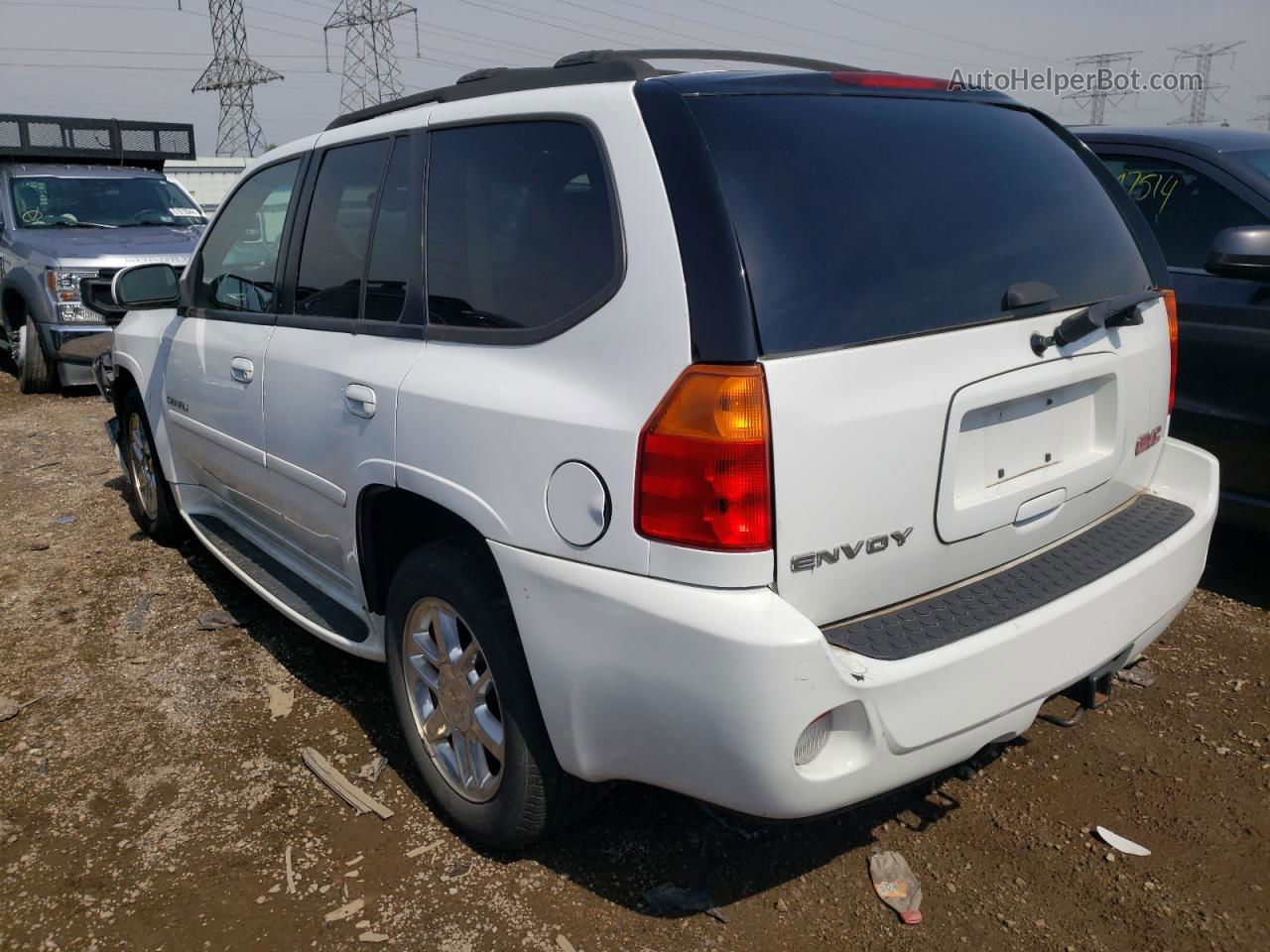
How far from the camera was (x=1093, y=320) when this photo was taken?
7.84ft

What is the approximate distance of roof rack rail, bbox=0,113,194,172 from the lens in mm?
10828

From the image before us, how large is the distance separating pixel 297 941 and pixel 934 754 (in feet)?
5.13

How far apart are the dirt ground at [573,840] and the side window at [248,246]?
4.54 ft

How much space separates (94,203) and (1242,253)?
1002cm

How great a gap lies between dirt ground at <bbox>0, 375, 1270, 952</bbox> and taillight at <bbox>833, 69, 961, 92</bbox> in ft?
5.57

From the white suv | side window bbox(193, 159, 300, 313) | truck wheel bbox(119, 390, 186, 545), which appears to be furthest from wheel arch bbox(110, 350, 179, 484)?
the white suv

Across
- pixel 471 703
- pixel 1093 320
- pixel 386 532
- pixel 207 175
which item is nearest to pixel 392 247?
pixel 386 532

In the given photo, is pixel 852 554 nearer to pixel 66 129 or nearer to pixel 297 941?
pixel 297 941

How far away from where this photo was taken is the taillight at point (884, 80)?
2404 millimetres

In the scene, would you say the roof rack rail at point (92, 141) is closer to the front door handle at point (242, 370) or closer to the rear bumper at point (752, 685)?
the front door handle at point (242, 370)

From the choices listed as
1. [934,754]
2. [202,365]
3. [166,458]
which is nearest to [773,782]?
[934,754]

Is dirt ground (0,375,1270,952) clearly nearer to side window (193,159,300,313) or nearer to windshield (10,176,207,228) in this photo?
side window (193,159,300,313)

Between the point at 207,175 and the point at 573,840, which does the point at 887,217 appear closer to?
the point at 573,840

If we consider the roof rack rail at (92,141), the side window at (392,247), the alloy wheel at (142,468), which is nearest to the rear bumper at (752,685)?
the side window at (392,247)
